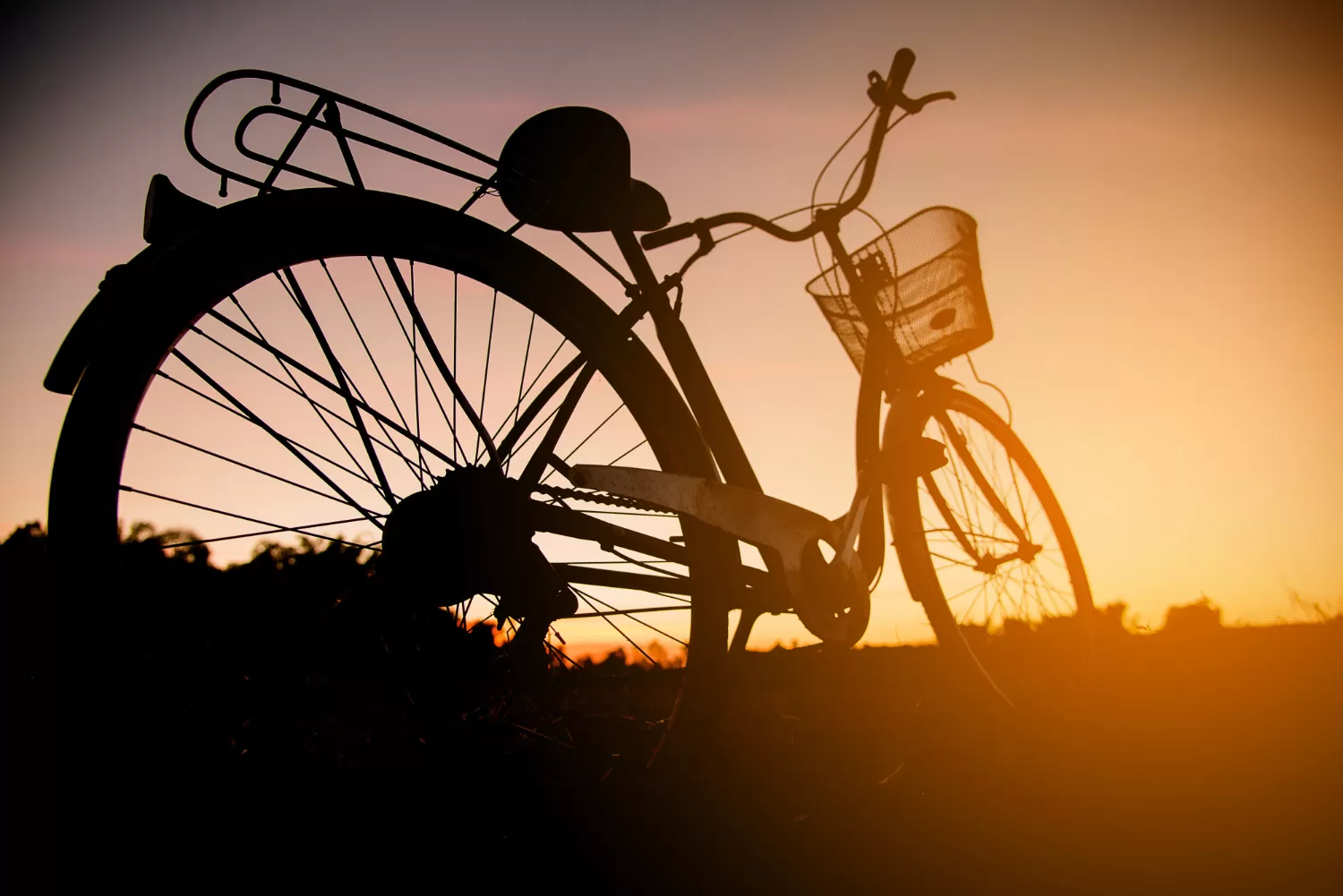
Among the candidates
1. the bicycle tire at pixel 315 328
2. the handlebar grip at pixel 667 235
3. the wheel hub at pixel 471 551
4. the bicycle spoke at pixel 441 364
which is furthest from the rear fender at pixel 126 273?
the handlebar grip at pixel 667 235

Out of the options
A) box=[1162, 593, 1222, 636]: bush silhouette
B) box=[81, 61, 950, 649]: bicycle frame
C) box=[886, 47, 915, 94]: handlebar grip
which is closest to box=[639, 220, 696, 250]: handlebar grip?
box=[81, 61, 950, 649]: bicycle frame

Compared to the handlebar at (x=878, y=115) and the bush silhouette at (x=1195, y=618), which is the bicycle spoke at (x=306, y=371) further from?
the bush silhouette at (x=1195, y=618)

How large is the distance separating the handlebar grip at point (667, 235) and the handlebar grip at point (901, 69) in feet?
2.77

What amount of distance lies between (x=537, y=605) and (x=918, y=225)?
187cm

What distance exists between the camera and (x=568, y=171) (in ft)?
5.24

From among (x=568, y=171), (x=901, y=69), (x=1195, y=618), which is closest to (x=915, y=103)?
(x=901, y=69)

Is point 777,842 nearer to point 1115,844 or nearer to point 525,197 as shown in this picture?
point 1115,844

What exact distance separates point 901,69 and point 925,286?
70 cm

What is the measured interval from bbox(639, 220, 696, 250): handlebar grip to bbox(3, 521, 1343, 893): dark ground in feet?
3.94

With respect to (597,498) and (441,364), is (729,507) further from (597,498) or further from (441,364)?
(441,364)

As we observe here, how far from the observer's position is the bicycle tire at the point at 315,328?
1027 mm

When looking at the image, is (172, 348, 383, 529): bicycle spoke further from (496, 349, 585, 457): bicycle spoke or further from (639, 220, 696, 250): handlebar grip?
(639, 220, 696, 250): handlebar grip

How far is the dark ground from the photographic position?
1.02 m

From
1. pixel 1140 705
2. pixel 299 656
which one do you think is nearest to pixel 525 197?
pixel 299 656
